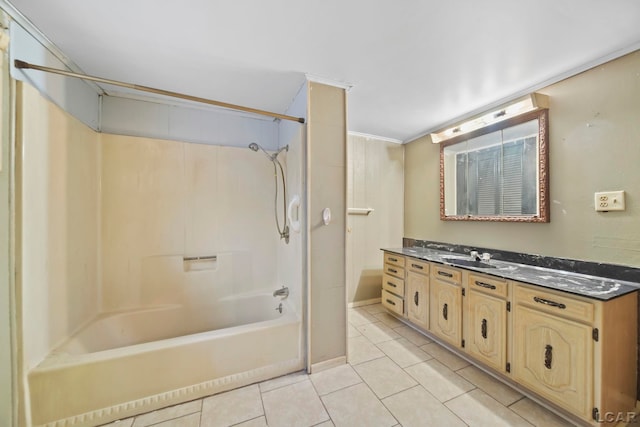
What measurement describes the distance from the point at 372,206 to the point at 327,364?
6.52 ft

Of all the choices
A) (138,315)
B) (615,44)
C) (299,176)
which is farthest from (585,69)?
(138,315)

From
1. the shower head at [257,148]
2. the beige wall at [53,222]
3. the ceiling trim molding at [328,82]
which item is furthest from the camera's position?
the shower head at [257,148]

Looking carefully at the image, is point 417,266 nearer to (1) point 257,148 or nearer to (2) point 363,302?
(2) point 363,302

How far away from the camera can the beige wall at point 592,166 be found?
1464 millimetres

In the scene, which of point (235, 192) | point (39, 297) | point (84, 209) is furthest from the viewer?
point (235, 192)

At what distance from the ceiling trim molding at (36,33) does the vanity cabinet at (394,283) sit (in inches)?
129

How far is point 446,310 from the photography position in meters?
2.06

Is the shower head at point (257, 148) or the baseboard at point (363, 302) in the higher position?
the shower head at point (257, 148)

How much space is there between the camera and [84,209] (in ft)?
5.86

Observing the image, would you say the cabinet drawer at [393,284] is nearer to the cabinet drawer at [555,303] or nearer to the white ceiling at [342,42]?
the cabinet drawer at [555,303]

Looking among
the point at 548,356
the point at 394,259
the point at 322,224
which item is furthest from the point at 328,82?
the point at 548,356

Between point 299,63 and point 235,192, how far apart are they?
1387 mm

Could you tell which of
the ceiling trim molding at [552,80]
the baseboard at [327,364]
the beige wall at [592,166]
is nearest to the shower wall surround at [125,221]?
the baseboard at [327,364]

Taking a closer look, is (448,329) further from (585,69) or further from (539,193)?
(585,69)
